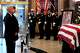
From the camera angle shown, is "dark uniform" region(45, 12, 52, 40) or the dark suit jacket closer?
the dark suit jacket

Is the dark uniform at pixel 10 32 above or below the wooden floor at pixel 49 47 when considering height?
above

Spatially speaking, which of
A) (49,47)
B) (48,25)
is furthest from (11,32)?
(48,25)

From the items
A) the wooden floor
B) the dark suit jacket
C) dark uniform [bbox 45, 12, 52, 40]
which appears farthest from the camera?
dark uniform [bbox 45, 12, 52, 40]

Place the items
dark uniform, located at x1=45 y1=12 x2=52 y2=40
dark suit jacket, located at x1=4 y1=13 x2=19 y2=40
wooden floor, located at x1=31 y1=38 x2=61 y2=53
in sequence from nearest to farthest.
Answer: dark suit jacket, located at x1=4 y1=13 x2=19 y2=40
wooden floor, located at x1=31 y1=38 x2=61 y2=53
dark uniform, located at x1=45 y1=12 x2=52 y2=40

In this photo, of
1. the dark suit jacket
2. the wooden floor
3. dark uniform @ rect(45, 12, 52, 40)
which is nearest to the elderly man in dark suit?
the dark suit jacket

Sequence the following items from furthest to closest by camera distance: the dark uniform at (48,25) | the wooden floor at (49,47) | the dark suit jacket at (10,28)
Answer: the dark uniform at (48,25) < the wooden floor at (49,47) < the dark suit jacket at (10,28)

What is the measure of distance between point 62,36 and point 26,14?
5466mm

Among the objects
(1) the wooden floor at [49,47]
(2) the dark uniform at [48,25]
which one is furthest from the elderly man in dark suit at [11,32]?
(2) the dark uniform at [48,25]

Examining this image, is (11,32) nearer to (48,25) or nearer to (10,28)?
(10,28)

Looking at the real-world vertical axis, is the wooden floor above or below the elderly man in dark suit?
below

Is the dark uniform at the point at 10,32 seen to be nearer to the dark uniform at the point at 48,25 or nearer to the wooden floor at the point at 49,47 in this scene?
the wooden floor at the point at 49,47

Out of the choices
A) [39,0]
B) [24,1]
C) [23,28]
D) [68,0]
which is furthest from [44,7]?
[23,28]

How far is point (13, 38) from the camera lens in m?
6.58

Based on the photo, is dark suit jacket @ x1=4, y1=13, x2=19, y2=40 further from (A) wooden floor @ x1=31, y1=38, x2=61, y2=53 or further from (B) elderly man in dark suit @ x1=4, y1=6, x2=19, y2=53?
(A) wooden floor @ x1=31, y1=38, x2=61, y2=53
